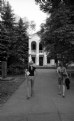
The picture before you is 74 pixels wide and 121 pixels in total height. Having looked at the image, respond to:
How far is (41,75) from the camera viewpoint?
2805 cm

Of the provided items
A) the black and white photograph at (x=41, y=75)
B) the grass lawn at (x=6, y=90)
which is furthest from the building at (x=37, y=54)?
the grass lawn at (x=6, y=90)

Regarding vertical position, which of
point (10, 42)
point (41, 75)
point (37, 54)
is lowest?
point (41, 75)

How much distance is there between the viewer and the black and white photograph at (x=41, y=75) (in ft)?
22.5

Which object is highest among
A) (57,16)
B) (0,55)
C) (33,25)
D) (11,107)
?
(33,25)

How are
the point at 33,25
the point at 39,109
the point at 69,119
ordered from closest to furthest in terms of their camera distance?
the point at 69,119, the point at 39,109, the point at 33,25

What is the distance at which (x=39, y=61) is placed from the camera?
61875mm

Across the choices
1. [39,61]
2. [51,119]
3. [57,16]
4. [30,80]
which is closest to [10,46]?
[57,16]

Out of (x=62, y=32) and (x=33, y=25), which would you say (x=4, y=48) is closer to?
(x=62, y=32)

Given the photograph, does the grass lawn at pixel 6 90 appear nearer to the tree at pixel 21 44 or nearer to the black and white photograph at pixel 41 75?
the black and white photograph at pixel 41 75

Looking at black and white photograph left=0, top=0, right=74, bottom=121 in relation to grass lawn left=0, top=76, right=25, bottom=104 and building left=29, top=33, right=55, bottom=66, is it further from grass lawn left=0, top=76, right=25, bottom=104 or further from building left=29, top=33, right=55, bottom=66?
building left=29, top=33, right=55, bottom=66

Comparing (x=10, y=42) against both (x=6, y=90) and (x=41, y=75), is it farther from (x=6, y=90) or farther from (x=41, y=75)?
(x=6, y=90)

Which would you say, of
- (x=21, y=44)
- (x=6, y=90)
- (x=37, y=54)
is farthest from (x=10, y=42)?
(x=37, y=54)

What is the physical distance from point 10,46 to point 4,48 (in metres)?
1.39

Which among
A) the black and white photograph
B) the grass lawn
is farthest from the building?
the grass lawn
